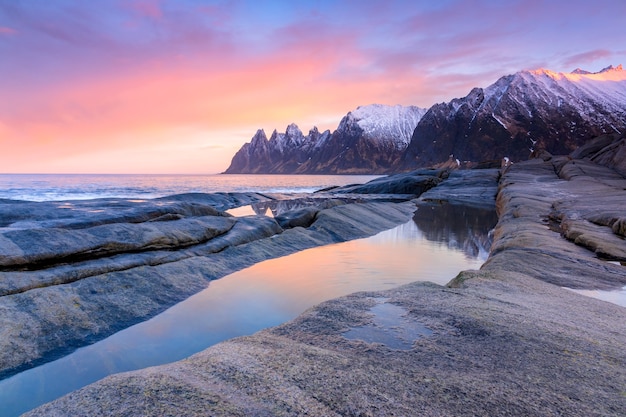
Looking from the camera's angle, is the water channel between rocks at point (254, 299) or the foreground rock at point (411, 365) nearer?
the foreground rock at point (411, 365)

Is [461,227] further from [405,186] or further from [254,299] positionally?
Result: [405,186]

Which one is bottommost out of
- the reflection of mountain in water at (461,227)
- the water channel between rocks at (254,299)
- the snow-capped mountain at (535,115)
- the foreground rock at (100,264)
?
the reflection of mountain in water at (461,227)

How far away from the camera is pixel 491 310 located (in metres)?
4.72

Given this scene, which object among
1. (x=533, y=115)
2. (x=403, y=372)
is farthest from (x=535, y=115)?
(x=403, y=372)

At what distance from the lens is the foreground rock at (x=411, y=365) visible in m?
2.62

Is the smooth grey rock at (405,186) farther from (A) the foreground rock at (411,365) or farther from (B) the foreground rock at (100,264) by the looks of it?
(A) the foreground rock at (411,365)

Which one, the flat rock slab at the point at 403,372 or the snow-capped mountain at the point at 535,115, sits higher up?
the snow-capped mountain at the point at 535,115

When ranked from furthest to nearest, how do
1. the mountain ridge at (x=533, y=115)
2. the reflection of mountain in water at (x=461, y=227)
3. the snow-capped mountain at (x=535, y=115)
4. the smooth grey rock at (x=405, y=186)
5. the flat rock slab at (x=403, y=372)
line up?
the mountain ridge at (x=533, y=115) → the snow-capped mountain at (x=535, y=115) → the smooth grey rock at (x=405, y=186) → the reflection of mountain in water at (x=461, y=227) → the flat rock slab at (x=403, y=372)

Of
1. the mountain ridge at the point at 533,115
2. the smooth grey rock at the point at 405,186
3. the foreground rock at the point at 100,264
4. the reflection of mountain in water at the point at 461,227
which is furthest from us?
the mountain ridge at the point at 533,115

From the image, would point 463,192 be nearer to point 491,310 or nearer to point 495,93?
point 491,310

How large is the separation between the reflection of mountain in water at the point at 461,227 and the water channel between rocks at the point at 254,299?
0.35ft

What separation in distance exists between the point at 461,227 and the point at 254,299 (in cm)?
1456

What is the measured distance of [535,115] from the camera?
158 m

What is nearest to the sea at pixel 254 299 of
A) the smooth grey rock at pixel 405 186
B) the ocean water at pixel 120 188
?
the smooth grey rock at pixel 405 186
